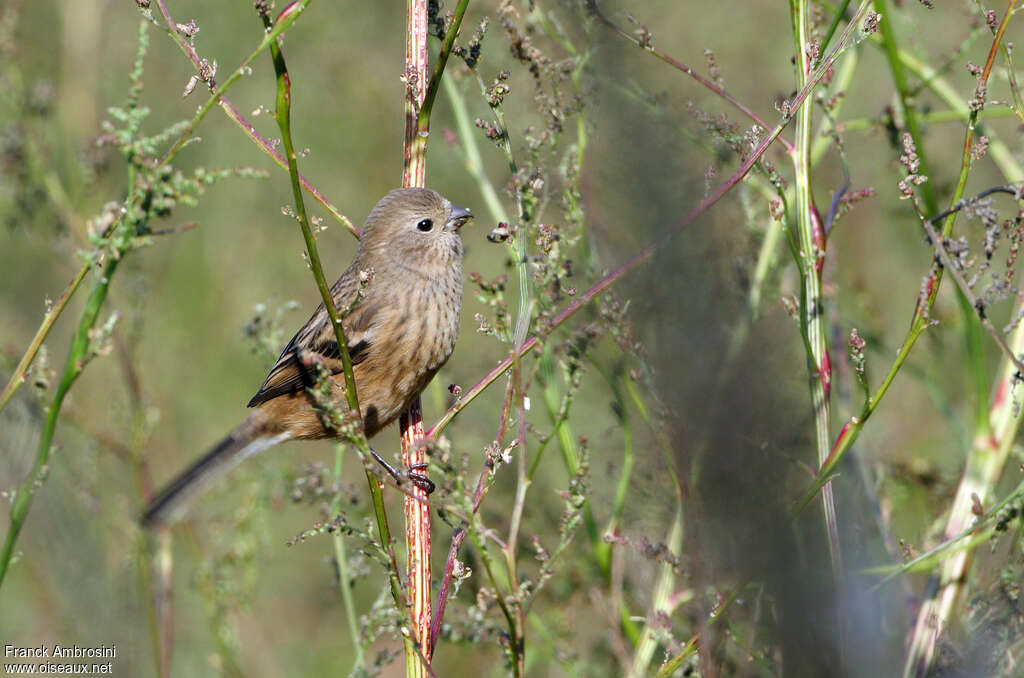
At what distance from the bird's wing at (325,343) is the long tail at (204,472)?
165 millimetres

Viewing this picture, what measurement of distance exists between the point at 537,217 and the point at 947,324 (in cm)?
256

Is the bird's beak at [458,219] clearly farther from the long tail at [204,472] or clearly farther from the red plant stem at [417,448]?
the long tail at [204,472]

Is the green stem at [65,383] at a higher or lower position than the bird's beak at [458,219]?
lower

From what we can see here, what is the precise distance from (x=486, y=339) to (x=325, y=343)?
2.78m

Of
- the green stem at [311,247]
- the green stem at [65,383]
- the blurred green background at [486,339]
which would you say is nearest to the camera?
the blurred green background at [486,339]

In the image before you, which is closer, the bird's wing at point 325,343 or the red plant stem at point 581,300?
the red plant stem at point 581,300

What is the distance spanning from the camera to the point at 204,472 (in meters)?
3.70

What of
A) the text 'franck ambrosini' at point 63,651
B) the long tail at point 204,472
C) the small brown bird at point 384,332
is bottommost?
the text 'franck ambrosini' at point 63,651

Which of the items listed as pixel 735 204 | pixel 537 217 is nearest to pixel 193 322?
pixel 735 204

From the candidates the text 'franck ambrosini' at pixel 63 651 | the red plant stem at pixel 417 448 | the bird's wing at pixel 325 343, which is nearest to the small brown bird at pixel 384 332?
the bird's wing at pixel 325 343

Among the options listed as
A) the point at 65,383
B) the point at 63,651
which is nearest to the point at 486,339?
the point at 63,651

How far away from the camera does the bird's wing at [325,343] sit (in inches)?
158

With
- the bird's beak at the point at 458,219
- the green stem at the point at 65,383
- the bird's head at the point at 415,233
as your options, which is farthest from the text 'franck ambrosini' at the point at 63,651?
the bird's beak at the point at 458,219

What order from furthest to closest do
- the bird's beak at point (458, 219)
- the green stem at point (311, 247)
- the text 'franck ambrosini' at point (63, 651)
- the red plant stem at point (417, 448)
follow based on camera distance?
the bird's beak at point (458, 219) < the text 'franck ambrosini' at point (63, 651) < the red plant stem at point (417, 448) < the green stem at point (311, 247)
